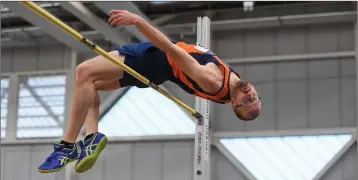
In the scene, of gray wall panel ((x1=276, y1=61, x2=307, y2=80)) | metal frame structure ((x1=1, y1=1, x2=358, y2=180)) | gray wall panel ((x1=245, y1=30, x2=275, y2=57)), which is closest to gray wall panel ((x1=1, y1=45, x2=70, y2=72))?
metal frame structure ((x1=1, y1=1, x2=358, y2=180))

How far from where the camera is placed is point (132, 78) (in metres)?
4.86

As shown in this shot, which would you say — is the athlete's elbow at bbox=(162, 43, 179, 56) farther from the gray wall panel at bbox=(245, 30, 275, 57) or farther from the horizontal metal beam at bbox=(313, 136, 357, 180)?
the gray wall panel at bbox=(245, 30, 275, 57)

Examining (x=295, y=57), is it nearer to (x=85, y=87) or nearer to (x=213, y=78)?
(x=213, y=78)

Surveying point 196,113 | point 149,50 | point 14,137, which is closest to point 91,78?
point 149,50

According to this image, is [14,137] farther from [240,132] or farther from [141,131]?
[240,132]

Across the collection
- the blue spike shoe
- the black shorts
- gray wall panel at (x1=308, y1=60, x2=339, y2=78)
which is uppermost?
gray wall panel at (x1=308, y1=60, x2=339, y2=78)

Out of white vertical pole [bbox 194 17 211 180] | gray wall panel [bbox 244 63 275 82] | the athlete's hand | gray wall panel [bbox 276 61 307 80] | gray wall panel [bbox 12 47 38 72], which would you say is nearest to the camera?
the athlete's hand

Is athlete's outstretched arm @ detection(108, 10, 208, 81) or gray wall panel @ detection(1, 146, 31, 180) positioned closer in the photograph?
athlete's outstretched arm @ detection(108, 10, 208, 81)

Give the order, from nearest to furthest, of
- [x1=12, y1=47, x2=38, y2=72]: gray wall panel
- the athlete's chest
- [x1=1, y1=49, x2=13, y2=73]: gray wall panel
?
the athlete's chest, [x1=12, y1=47, x2=38, y2=72]: gray wall panel, [x1=1, y1=49, x2=13, y2=73]: gray wall panel

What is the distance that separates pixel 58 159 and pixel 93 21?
16.1 feet

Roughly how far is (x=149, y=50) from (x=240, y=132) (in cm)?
517

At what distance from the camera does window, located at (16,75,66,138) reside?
1055cm

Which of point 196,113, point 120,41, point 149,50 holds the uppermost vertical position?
point 120,41

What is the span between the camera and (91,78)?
4.64m
